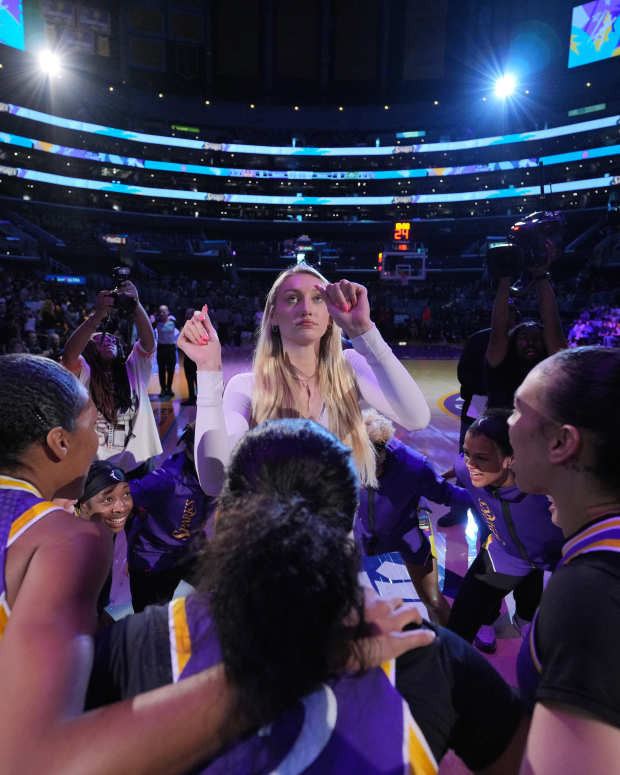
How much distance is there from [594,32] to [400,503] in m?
47.5

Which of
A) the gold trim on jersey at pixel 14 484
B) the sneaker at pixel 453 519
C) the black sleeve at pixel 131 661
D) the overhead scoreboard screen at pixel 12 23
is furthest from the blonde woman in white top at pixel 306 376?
the overhead scoreboard screen at pixel 12 23

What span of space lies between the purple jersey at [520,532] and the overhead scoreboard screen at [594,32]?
4612 centimetres

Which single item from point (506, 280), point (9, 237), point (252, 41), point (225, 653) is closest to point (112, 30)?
point (252, 41)

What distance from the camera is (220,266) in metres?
40.4

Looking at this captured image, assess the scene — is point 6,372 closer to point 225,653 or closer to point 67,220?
point 225,653

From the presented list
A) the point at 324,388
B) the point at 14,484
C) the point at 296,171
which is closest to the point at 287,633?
the point at 14,484

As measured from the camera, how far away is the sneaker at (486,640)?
2.65 meters

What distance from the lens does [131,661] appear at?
788 millimetres

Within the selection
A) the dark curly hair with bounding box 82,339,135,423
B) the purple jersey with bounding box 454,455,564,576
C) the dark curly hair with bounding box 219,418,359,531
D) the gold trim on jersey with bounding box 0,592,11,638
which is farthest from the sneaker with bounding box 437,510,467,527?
the gold trim on jersey with bounding box 0,592,11,638

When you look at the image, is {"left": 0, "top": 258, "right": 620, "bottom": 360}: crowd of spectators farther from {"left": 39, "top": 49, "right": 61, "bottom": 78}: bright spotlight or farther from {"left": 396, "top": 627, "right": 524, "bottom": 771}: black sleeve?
{"left": 39, "top": 49, "right": 61, "bottom": 78}: bright spotlight

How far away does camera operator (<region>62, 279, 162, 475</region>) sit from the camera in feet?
10.9

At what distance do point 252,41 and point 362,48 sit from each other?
9892 millimetres

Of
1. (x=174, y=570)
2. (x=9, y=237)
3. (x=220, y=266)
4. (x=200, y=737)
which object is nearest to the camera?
(x=200, y=737)

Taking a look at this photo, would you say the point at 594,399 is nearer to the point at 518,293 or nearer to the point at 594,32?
the point at 518,293
